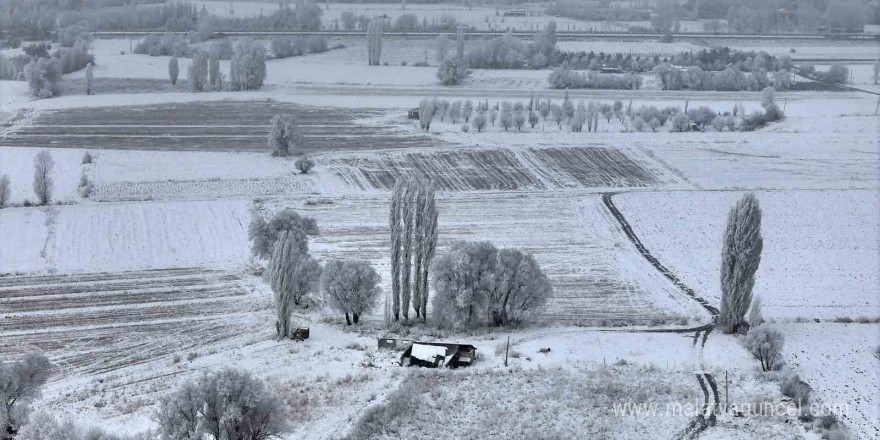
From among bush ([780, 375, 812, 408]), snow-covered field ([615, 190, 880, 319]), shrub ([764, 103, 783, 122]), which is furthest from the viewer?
shrub ([764, 103, 783, 122])

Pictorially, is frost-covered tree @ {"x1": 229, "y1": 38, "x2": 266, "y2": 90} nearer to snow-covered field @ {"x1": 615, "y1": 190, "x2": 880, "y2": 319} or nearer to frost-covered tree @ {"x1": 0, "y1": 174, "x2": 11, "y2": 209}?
frost-covered tree @ {"x1": 0, "y1": 174, "x2": 11, "y2": 209}

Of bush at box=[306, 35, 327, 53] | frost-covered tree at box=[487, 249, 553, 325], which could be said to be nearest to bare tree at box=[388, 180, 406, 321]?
frost-covered tree at box=[487, 249, 553, 325]

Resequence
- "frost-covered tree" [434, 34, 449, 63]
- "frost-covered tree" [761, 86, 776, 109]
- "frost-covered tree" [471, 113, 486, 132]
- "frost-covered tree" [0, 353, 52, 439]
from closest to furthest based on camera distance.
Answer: "frost-covered tree" [0, 353, 52, 439] → "frost-covered tree" [471, 113, 486, 132] → "frost-covered tree" [761, 86, 776, 109] → "frost-covered tree" [434, 34, 449, 63]

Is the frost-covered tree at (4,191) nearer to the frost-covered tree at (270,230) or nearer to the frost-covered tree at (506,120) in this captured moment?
the frost-covered tree at (270,230)

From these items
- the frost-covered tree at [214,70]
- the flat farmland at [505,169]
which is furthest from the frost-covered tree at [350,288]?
the frost-covered tree at [214,70]

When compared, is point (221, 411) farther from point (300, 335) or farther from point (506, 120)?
point (506, 120)

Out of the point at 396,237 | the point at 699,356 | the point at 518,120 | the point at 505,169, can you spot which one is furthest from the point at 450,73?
the point at 699,356

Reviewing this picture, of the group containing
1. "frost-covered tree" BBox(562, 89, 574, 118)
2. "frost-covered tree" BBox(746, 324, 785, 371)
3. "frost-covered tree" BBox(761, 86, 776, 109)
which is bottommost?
"frost-covered tree" BBox(746, 324, 785, 371)
